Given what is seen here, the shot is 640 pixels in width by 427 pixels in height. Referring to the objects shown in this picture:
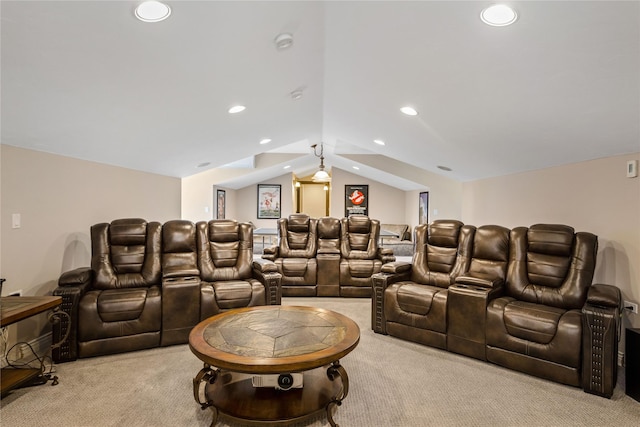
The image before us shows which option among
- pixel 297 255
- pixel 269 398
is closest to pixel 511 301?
pixel 269 398

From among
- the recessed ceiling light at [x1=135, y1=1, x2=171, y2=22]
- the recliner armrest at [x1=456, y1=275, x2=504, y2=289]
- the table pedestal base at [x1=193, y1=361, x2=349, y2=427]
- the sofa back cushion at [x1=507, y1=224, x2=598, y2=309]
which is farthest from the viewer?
the recliner armrest at [x1=456, y1=275, x2=504, y2=289]

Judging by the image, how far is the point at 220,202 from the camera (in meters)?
9.66

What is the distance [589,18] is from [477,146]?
8.14ft

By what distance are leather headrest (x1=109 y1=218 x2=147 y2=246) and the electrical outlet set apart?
15.4 ft

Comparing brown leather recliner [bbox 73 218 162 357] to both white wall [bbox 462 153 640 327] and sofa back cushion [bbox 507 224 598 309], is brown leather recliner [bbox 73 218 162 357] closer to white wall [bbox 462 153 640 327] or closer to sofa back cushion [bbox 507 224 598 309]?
sofa back cushion [bbox 507 224 598 309]

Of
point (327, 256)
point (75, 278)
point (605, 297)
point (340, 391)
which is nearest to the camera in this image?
point (340, 391)

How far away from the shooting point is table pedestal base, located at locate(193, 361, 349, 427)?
2088 mm

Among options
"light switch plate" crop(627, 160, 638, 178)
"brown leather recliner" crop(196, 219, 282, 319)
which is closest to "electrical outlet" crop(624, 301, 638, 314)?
"light switch plate" crop(627, 160, 638, 178)

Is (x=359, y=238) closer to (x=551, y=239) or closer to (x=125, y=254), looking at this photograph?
(x=551, y=239)

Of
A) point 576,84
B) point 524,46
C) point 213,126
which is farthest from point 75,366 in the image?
point 576,84

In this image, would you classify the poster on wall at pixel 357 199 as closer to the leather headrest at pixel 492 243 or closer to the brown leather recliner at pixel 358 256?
the brown leather recliner at pixel 358 256

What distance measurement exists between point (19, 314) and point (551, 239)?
4.28 metres

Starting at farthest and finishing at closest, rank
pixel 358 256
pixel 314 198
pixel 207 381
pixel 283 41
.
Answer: pixel 314 198 < pixel 358 256 < pixel 283 41 < pixel 207 381

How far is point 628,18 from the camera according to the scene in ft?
5.95
